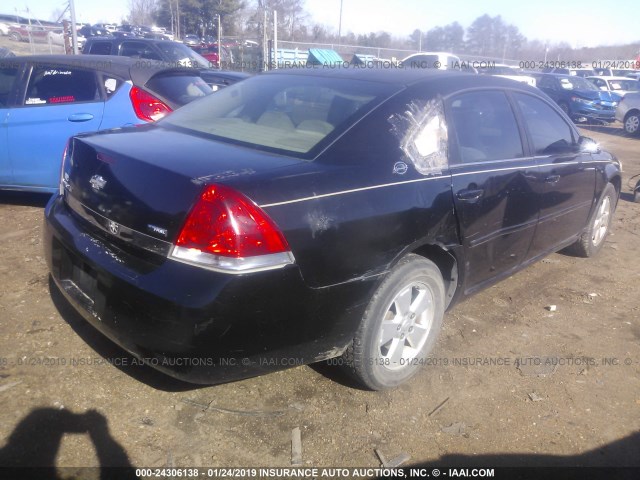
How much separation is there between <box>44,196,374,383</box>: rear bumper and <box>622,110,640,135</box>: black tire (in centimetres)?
Answer: 1591

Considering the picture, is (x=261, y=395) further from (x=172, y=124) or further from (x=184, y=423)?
(x=172, y=124)

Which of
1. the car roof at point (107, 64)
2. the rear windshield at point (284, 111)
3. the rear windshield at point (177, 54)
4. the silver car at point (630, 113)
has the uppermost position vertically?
the rear windshield at point (177, 54)

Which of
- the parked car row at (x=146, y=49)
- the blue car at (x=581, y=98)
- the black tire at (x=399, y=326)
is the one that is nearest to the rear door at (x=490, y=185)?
the black tire at (x=399, y=326)

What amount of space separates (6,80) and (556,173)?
513 centimetres

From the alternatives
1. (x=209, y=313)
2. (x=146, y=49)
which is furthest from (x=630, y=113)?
(x=209, y=313)

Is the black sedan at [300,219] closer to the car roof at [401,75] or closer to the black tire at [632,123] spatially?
the car roof at [401,75]

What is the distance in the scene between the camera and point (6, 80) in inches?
212

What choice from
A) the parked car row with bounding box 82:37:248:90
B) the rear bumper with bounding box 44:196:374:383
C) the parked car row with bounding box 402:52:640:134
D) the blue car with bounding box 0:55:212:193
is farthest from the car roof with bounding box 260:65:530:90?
the parked car row with bounding box 402:52:640:134

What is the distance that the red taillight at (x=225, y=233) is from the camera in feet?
6.89

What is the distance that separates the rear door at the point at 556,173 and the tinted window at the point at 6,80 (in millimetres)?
4652

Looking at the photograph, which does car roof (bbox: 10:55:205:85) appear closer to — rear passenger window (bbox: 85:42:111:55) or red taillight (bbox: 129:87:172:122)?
red taillight (bbox: 129:87:172:122)

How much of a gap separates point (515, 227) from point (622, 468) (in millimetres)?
1512

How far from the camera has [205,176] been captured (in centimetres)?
219

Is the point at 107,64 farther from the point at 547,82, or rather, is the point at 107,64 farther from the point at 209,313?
the point at 547,82
